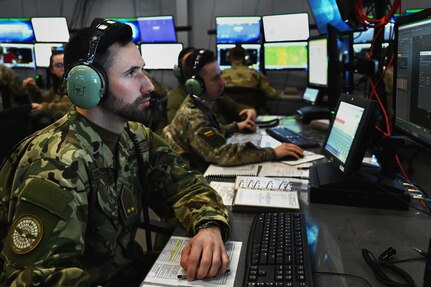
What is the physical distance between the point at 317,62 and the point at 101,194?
2.21 metres

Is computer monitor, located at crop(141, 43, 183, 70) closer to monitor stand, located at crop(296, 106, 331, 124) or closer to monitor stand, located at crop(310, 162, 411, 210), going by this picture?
monitor stand, located at crop(296, 106, 331, 124)

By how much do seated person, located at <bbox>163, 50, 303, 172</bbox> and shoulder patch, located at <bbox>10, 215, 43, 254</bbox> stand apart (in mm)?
1029

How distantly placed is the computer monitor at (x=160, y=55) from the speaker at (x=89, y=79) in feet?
12.9

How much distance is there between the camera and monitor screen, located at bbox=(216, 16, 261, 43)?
14.9 ft

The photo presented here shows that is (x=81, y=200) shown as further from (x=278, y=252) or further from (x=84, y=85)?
(x=278, y=252)

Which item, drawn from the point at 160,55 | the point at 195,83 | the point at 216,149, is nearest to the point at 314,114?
the point at 195,83

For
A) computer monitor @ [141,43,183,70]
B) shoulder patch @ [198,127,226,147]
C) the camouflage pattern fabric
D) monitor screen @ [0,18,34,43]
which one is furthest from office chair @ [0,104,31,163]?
monitor screen @ [0,18,34,43]

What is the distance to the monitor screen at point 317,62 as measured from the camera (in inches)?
102

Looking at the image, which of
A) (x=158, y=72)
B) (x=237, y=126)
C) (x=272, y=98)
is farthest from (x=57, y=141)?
(x=158, y=72)

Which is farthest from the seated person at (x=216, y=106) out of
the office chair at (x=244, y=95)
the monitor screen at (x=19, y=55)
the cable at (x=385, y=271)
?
the monitor screen at (x=19, y=55)

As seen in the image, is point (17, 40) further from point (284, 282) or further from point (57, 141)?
point (284, 282)

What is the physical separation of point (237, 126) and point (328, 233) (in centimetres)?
149

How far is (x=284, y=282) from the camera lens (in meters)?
0.78

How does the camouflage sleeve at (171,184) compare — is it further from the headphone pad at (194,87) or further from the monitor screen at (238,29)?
the monitor screen at (238,29)
